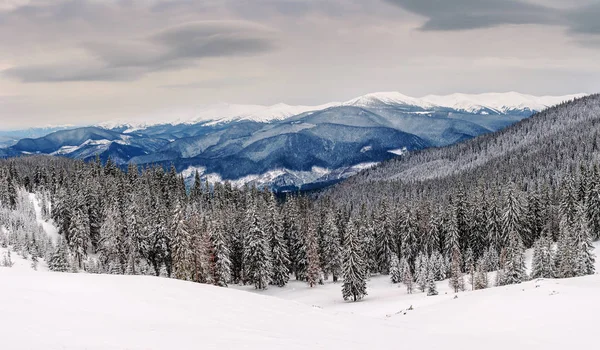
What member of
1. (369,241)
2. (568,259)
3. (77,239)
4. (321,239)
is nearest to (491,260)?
(369,241)

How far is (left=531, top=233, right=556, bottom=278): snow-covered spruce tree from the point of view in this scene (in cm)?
5116

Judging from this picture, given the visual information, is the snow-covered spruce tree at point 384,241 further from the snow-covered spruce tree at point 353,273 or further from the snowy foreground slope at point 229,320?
the snowy foreground slope at point 229,320

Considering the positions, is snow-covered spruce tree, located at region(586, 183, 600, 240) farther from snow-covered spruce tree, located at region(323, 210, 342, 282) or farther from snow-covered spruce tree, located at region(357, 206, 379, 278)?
snow-covered spruce tree, located at region(323, 210, 342, 282)

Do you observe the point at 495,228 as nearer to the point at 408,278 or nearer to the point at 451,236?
the point at 451,236

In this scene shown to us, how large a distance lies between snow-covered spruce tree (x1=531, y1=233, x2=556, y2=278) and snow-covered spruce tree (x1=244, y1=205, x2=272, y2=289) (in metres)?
39.3

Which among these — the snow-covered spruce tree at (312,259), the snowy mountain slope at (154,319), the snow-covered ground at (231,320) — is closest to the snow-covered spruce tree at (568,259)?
the snow-covered ground at (231,320)

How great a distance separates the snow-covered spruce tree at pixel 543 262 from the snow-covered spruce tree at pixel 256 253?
3933cm

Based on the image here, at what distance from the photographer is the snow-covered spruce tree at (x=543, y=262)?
51.2m

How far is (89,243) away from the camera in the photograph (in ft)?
286

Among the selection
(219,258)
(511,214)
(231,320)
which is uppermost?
(231,320)

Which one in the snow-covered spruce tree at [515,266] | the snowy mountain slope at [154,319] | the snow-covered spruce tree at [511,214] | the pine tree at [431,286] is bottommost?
the pine tree at [431,286]

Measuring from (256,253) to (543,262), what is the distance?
41.7m

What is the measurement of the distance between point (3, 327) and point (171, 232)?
168ft

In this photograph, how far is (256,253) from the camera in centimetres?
6462
